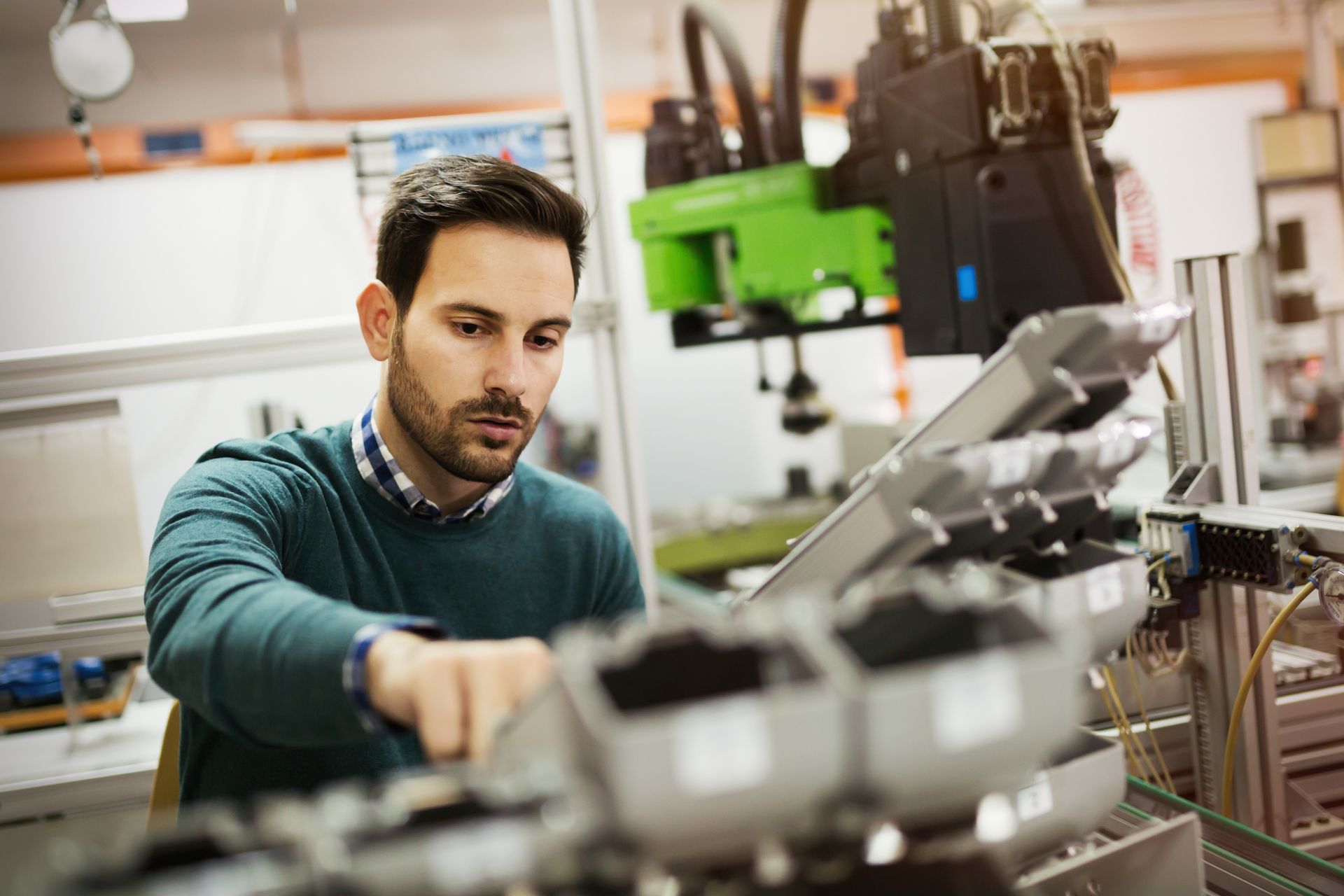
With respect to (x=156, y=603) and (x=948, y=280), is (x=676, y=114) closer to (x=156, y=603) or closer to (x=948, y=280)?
(x=948, y=280)

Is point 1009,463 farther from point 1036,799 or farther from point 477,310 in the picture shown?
point 477,310

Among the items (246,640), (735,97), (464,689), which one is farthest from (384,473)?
(735,97)

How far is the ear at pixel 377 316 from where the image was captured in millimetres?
1347

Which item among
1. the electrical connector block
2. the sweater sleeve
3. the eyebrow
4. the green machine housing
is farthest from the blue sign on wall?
the electrical connector block

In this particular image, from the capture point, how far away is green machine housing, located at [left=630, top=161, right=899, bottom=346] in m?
1.81

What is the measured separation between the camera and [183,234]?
3.35 metres

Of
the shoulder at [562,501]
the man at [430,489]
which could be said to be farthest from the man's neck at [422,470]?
the shoulder at [562,501]

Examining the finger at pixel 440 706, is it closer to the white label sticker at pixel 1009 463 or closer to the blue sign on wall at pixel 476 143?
the white label sticker at pixel 1009 463

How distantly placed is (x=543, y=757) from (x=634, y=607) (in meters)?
1.00

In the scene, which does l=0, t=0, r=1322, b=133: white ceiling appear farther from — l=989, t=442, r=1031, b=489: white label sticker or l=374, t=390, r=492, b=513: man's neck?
l=989, t=442, r=1031, b=489: white label sticker

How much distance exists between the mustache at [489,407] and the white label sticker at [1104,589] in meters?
0.69

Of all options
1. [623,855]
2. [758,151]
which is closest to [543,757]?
[623,855]

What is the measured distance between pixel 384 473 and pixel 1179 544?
3.20 feet

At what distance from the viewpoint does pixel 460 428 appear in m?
1.25
